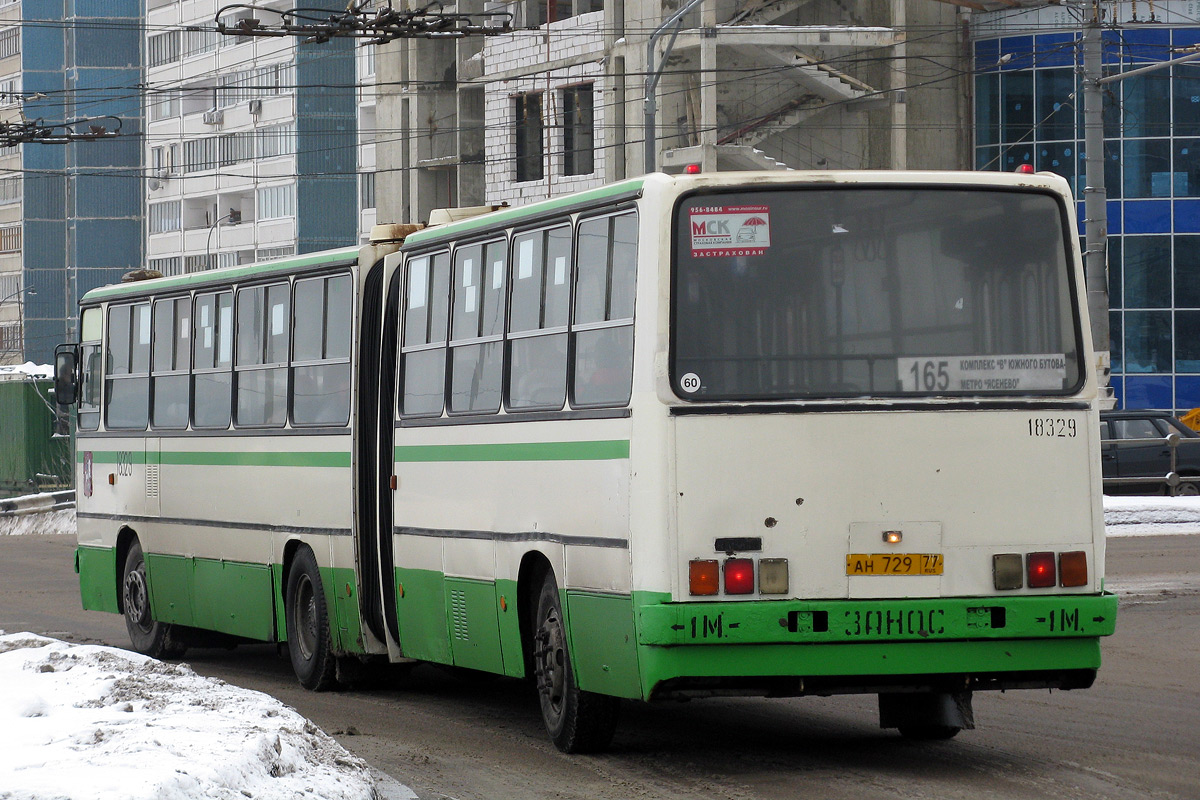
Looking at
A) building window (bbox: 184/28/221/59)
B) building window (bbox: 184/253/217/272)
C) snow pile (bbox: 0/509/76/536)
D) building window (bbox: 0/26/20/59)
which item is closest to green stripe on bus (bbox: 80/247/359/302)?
snow pile (bbox: 0/509/76/536)

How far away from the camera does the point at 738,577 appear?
9430 millimetres

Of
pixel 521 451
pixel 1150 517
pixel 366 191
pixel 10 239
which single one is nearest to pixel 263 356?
pixel 521 451

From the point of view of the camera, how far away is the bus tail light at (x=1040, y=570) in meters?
9.70

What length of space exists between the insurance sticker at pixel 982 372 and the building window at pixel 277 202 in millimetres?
72556

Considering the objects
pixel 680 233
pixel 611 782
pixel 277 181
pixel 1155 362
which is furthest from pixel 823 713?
pixel 277 181

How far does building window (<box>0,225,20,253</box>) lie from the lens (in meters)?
109

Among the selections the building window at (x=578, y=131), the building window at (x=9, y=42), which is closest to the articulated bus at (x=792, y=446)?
the building window at (x=578, y=131)

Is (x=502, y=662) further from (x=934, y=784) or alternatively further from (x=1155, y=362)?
(x=1155, y=362)

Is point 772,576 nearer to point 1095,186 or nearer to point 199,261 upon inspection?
point 1095,186

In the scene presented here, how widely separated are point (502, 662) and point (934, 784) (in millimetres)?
2938

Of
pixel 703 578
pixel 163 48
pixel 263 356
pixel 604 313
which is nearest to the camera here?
pixel 703 578

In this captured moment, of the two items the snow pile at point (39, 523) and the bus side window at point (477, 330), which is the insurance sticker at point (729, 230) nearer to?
the bus side window at point (477, 330)

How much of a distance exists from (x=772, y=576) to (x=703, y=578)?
0.32m

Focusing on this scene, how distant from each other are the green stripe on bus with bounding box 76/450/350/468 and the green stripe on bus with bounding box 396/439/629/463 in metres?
1.25
